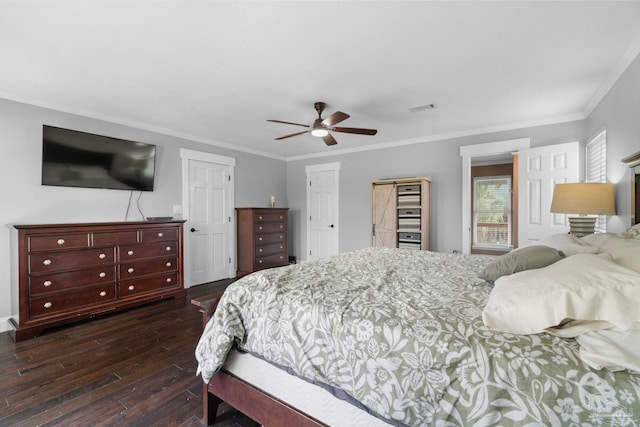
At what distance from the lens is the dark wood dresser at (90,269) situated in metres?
2.78

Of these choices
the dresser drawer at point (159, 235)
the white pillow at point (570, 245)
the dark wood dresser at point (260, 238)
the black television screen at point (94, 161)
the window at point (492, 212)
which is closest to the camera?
the white pillow at point (570, 245)

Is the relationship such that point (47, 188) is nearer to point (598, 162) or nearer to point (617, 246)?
point (617, 246)

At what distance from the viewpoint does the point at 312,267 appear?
2.16m

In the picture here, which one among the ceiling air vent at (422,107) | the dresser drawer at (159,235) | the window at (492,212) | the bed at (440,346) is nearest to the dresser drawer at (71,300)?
the dresser drawer at (159,235)

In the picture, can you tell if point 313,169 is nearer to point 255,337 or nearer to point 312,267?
point 312,267

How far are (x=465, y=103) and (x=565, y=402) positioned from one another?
3.08m

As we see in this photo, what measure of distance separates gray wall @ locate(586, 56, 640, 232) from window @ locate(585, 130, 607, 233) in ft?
0.56

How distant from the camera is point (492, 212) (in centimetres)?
680

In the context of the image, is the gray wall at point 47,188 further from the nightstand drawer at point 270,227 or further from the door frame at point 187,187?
the nightstand drawer at point 270,227

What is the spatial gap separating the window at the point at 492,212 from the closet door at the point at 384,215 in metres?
3.50

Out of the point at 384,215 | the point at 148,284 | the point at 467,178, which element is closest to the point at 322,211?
the point at 384,215

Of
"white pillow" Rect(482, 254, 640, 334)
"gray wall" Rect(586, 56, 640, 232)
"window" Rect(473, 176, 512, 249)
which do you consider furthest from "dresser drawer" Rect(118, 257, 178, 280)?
"window" Rect(473, 176, 512, 249)

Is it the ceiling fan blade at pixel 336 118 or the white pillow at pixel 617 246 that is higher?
the ceiling fan blade at pixel 336 118

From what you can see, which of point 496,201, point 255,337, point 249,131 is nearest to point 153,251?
point 249,131
